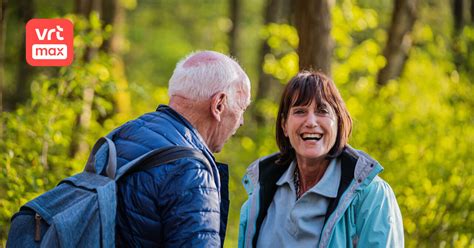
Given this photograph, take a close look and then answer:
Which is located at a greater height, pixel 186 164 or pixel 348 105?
pixel 186 164

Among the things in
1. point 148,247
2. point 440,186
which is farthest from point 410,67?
point 148,247

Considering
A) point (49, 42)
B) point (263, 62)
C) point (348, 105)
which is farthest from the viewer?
point (263, 62)

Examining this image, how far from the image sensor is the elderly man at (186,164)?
11.2 feet

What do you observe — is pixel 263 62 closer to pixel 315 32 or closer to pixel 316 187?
pixel 315 32

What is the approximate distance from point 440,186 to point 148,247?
237 inches

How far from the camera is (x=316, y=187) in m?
4.11

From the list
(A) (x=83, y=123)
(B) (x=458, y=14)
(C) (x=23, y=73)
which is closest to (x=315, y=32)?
(A) (x=83, y=123)

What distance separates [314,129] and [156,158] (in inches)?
35.1

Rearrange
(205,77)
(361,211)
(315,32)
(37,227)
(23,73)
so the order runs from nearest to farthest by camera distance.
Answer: (37,227)
(205,77)
(361,211)
(315,32)
(23,73)

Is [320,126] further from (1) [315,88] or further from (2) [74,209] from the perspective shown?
(2) [74,209]

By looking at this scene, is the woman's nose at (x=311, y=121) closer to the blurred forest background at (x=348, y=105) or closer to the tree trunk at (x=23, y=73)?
the blurred forest background at (x=348, y=105)

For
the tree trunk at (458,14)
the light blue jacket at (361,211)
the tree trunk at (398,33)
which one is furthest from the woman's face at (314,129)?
the tree trunk at (458,14)

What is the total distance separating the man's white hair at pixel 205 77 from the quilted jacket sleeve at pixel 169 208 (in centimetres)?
32

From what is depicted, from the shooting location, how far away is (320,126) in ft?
13.5
